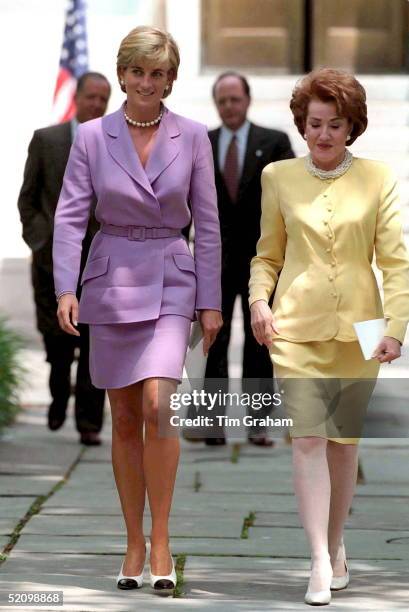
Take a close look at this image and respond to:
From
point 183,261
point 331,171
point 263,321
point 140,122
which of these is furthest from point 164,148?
point 263,321

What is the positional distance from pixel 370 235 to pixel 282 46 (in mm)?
9893

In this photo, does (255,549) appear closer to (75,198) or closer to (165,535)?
(165,535)

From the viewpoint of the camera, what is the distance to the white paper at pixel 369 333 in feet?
18.7

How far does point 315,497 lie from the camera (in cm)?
578

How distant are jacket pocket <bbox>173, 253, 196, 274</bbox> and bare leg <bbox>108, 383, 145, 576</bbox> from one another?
44 centimetres

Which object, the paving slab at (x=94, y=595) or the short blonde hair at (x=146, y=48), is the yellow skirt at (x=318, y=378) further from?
the short blonde hair at (x=146, y=48)

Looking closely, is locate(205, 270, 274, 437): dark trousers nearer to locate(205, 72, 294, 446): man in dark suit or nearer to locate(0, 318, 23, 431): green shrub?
locate(205, 72, 294, 446): man in dark suit

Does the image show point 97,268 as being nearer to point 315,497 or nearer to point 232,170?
point 315,497

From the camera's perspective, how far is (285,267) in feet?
19.4

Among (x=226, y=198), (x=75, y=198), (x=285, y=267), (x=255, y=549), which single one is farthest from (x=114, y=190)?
(x=226, y=198)

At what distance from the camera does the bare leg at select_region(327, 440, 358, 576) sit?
6000 mm

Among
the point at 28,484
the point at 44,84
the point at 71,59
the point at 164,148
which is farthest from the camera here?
the point at 44,84

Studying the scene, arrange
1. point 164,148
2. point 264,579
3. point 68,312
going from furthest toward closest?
point 264,579, point 164,148, point 68,312

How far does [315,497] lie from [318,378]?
395 mm
